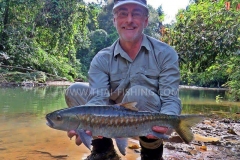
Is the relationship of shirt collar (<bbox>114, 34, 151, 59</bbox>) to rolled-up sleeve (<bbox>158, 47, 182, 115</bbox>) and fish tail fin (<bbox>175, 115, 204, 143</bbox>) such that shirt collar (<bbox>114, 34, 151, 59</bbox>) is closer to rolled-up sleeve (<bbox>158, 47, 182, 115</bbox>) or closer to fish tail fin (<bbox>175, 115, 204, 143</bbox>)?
rolled-up sleeve (<bbox>158, 47, 182, 115</bbox>)

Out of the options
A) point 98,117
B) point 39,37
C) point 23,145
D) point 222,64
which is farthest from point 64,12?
point 98,117

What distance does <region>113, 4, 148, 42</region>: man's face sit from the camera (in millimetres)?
2783

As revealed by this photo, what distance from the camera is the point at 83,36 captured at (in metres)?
22.6

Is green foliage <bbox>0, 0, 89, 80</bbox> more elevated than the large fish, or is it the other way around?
green foliage <bbox>0, 0, 89, 80</bbox>

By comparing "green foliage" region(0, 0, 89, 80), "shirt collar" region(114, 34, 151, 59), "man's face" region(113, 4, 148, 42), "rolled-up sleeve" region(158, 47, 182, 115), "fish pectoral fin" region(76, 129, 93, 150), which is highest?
"green foliage" region(0, 0, 89, 80)

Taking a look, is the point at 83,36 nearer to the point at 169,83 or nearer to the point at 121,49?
the point at 121,49

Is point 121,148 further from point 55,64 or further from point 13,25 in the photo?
point 55,64

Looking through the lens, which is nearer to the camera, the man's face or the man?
the man

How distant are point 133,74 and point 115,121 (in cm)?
67

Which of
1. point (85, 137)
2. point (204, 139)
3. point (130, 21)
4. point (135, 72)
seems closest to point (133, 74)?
point (135, 72)

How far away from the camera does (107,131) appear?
2303 mm

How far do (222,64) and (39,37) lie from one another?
12818 mm

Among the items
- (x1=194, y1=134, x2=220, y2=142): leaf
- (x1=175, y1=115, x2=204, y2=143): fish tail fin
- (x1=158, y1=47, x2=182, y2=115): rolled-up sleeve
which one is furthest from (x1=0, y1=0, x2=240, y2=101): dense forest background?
(x1=175, y1=115, x2=204, y2=143): fish tail fin

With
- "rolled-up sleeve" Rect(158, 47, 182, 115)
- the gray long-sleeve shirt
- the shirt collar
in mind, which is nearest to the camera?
"rolled-up sleeve" Rect(158, 47, 182, 115)
